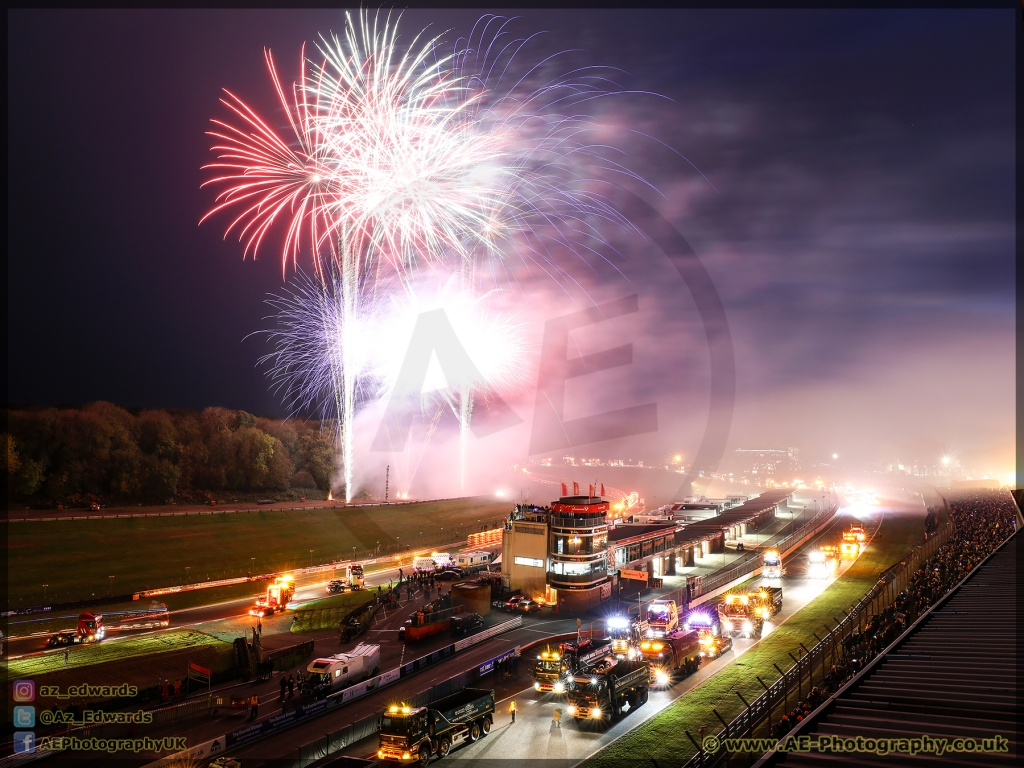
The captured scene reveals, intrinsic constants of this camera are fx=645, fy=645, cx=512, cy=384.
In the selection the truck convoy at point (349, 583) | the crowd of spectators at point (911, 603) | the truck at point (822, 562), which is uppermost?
the crowd of spectators at point (911, 603)

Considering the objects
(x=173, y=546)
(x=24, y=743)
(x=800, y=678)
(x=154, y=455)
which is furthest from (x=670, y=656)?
(x=154, y=455)

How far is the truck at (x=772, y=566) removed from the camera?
55.2m

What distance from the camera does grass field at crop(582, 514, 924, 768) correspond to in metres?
23.1

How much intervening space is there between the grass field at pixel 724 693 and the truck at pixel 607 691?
133 cm

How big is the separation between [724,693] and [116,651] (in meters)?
32.3

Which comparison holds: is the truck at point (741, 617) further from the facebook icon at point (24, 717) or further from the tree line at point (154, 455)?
the tree line at point (154, 455)

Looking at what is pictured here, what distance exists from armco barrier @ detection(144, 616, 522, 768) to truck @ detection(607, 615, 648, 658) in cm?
854

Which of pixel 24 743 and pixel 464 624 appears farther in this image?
pixel 464 624

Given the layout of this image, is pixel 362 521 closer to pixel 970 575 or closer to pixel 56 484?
pixel 56 484

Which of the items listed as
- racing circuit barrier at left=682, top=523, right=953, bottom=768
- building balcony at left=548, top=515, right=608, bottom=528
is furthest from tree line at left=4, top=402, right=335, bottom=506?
racing circuit barrier at left=682, top=523, right=953, bottom=768

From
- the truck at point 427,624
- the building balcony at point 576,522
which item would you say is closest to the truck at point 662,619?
the building balcony at point 576,522

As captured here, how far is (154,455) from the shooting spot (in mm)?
85250

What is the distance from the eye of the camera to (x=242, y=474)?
96.2 metres

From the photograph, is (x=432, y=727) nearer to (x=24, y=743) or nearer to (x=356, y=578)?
(x=24, y=743)
